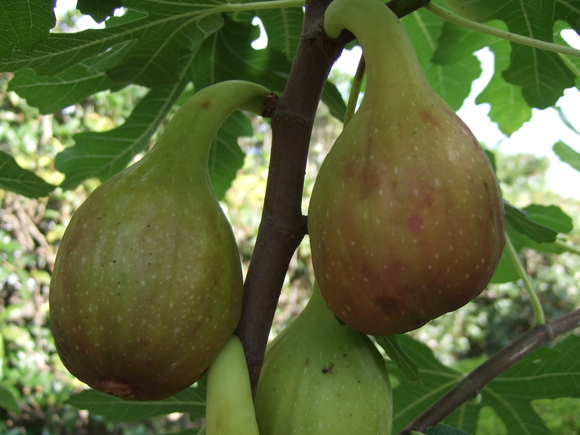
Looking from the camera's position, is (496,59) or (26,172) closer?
(26,172)

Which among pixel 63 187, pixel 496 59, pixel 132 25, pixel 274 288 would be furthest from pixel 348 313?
pixel 496 59

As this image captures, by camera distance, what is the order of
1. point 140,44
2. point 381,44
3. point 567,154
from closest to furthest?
point 381,44, point 140,44, point 567,154

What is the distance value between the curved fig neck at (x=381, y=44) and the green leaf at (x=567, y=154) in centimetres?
116

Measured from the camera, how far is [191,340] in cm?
68

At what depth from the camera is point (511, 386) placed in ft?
4.43

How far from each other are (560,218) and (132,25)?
1266mm

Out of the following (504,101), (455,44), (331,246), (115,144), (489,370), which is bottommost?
(489,370)

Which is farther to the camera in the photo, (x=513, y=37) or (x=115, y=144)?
(x=115, y=144)

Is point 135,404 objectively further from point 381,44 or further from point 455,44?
point 455,44

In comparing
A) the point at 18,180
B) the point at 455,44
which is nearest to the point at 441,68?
Answer: the point at 455,44

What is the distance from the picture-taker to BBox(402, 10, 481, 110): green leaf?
148cm

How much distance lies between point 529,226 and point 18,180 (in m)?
1.04

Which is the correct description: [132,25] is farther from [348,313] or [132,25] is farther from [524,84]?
[524,84]

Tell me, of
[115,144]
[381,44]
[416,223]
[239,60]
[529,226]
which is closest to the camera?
[416,223]
